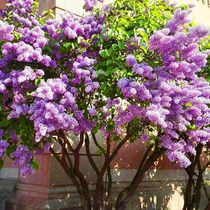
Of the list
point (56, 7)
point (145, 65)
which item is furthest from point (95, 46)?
point (56, 7)

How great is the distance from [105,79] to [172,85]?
78cm

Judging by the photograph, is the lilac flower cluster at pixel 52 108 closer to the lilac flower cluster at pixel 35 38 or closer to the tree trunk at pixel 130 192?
the lilac flower cluster at pixel 35 38

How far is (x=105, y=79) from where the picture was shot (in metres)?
4.90

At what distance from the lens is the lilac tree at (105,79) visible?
15.1ft

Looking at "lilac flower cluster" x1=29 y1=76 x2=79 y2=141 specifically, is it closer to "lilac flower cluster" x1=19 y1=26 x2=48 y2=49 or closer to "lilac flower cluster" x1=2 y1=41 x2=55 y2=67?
"lilac flower cluster" x1=2 y1=41 x2=55 y2=67

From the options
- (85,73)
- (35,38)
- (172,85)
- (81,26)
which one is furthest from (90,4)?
(172,85)

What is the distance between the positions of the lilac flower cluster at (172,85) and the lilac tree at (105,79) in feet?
0.04

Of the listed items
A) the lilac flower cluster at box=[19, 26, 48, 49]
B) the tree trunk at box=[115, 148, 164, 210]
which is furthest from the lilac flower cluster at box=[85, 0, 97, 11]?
the tree trunk at box=[115, 148, 164, 210]

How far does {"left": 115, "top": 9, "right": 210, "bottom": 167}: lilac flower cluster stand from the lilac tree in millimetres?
11

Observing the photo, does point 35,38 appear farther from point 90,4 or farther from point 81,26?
point 90,4

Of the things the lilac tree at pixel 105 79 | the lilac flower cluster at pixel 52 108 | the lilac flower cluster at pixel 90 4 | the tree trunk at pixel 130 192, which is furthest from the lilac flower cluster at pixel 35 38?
the tree trunk at pixel 130 192

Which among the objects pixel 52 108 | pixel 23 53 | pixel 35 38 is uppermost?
pixel 35 38

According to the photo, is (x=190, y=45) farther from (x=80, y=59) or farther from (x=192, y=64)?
(x=80, y=59)

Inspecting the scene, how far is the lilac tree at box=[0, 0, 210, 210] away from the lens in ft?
15.1
